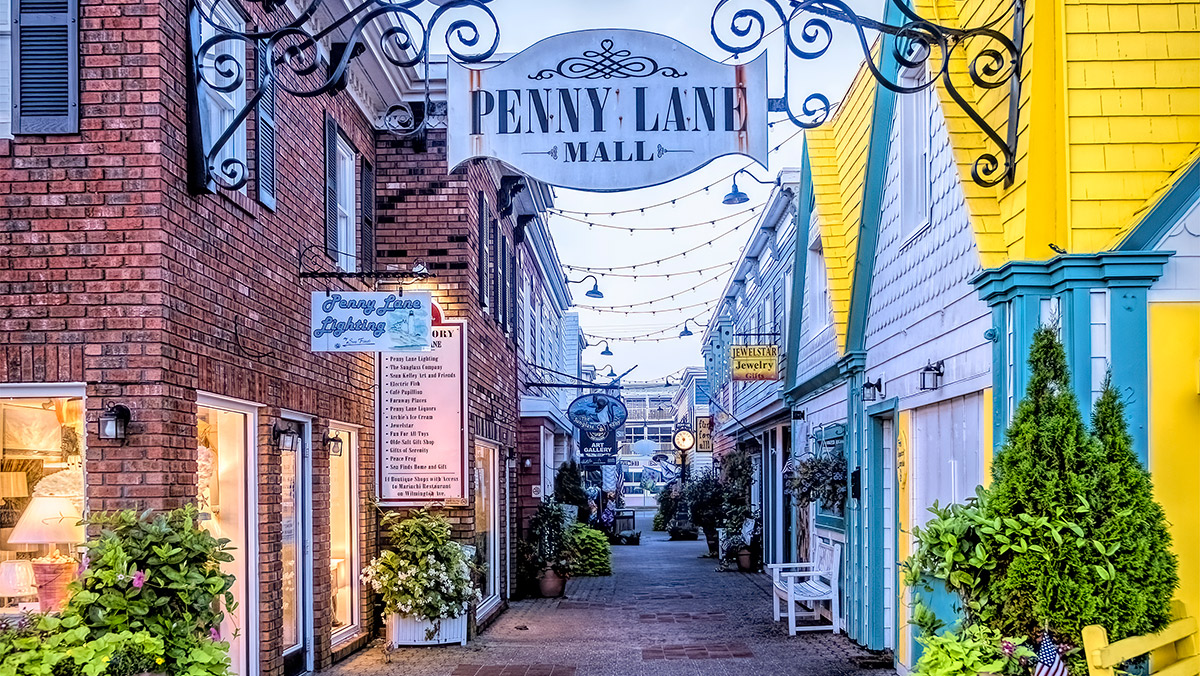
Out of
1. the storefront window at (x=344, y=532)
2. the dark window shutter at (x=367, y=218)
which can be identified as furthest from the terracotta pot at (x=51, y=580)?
the dark window shutter at (x=367, y=218)

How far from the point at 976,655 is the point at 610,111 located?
3.57 m

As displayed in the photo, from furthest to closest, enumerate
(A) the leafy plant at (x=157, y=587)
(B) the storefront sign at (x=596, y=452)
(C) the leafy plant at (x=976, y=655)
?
1. (B) the storefront sign at (x=596, y=452)
2. (A) the leafy plant at (x=157, y=587)
3. (C) the leafy plant at (x=976, y=655)

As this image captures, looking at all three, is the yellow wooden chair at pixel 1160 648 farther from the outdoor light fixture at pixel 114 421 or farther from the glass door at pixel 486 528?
the glass door at pixel 486 528

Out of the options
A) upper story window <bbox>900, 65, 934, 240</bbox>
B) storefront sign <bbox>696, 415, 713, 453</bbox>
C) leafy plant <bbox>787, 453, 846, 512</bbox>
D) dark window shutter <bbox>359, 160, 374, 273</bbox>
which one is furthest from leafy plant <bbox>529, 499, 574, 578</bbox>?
storefront sign <bbox>696, 415, 713, 453</bbox>

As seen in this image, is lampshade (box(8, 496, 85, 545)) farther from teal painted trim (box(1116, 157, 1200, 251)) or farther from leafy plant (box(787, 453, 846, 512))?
leafy plant (box(787, 453, 846, 512))

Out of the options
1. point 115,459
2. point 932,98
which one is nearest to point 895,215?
point 932,98

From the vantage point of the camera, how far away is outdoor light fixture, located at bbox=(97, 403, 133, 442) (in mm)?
6660

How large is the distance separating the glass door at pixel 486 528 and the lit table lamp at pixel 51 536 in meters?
6.59

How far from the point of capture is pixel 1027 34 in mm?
6824

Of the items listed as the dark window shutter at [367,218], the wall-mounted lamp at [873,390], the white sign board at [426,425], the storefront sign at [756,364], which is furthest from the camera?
the storefront sign at [756,364]

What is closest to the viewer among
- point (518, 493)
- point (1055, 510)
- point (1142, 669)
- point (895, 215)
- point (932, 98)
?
point (1055, 510)

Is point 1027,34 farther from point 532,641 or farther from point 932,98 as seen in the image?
point 532,641

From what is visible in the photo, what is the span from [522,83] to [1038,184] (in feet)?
9.96

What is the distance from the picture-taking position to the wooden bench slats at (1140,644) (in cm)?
557
